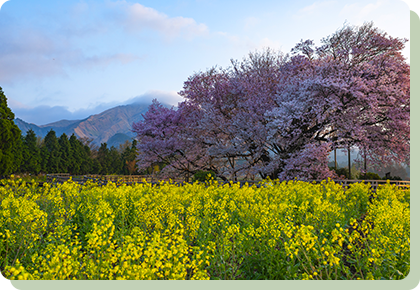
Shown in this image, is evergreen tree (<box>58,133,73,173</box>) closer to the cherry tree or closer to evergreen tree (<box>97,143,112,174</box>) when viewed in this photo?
evergreen tree (<box>97,143,112,174</box>)

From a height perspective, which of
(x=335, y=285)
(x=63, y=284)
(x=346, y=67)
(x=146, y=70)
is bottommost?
(x=335, y=285)

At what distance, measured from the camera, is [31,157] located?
25.9 meters

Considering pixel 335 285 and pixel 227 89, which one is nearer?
pixel 335 285

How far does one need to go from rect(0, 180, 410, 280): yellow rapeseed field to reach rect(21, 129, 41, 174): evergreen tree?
2395 centimetres

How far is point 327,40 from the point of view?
11172 mm

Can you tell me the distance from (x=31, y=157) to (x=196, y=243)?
28166 mm

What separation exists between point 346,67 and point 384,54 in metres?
1.34

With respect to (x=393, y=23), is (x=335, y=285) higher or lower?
lower

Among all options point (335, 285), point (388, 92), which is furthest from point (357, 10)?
point (388, 92)

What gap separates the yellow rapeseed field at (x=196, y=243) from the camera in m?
2.28

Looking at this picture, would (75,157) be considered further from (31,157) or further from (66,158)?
(31,157)

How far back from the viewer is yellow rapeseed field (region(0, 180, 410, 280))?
2277 millimetres

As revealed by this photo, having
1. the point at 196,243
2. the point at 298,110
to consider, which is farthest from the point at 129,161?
the point at 196,243

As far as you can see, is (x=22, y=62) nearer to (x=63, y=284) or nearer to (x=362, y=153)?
(x=63, y=284)
